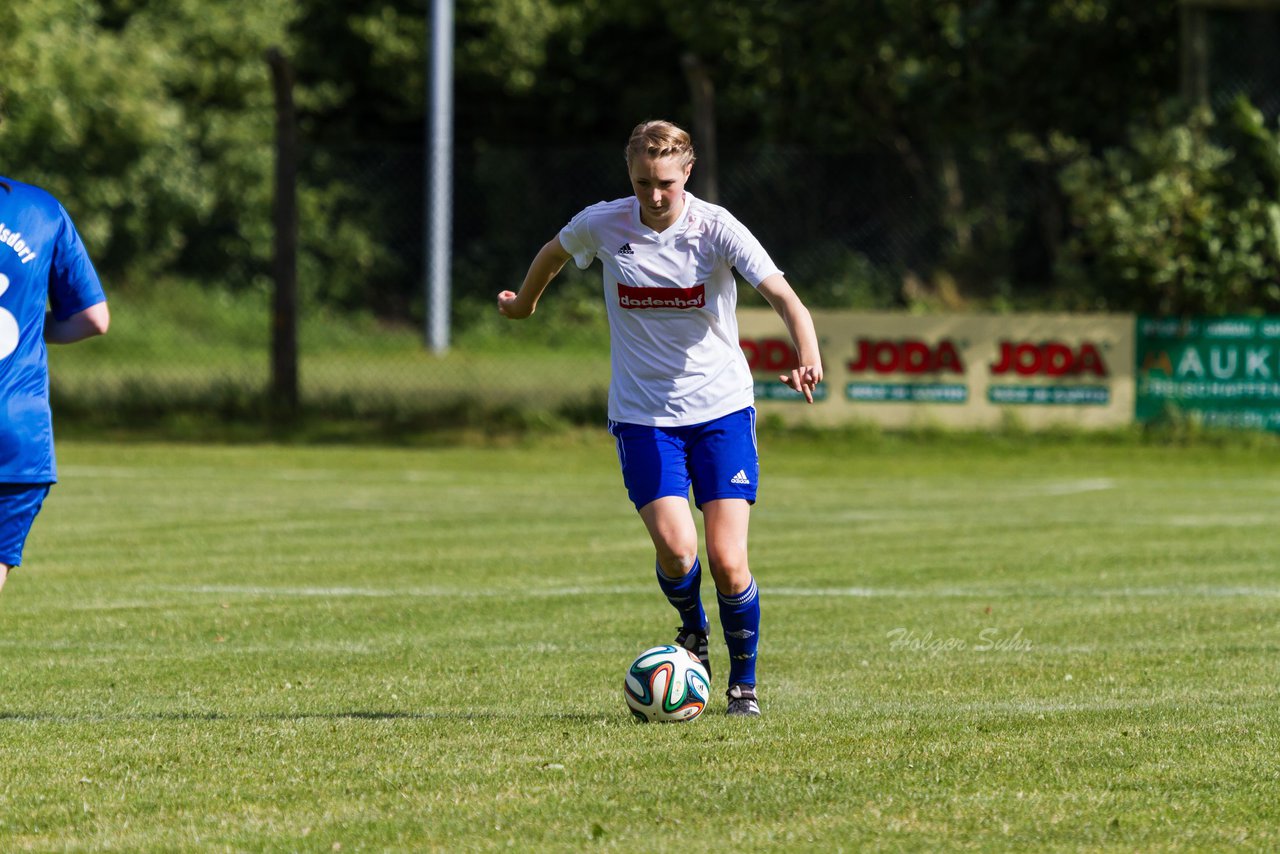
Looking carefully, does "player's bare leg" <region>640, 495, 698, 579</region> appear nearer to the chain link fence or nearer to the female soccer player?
the female soccer player

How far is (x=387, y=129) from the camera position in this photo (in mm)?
39562

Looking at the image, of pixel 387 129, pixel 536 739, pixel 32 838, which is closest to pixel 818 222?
pixel 536 739

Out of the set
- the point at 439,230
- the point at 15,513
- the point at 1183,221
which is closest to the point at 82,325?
the point at 15,513

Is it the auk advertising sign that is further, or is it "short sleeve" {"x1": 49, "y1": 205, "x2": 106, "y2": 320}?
the auk advertising sign

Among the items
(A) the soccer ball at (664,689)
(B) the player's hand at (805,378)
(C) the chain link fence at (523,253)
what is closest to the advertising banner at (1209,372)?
(C) the chain link fence at (523,253)

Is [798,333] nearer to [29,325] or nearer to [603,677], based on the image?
[603,677]

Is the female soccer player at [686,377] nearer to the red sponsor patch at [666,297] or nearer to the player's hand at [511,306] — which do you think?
the red sponsor patch at [666,297]

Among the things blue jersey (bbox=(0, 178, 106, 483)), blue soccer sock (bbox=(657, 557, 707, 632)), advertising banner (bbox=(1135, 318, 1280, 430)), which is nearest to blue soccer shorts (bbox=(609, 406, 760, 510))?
blue soccer sock (bbox=(657, 557, 707, 632))

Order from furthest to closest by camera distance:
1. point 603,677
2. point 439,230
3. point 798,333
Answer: point 439,230, point 603,677, point 798,333

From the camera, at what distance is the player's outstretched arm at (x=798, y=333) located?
6223 millimetres

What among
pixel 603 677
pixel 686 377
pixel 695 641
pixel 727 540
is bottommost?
pixel 603 677

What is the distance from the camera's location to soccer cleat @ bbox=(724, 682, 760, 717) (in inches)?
253

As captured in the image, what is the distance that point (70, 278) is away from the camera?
5.46 m

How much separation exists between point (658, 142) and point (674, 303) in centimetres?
60
